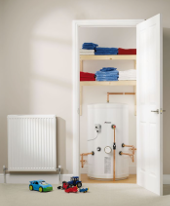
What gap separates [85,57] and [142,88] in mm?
1362

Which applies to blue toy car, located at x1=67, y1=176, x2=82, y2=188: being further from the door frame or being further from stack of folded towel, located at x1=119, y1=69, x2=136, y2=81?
stack of folded towel, located at x1=119, y1=69, x2=136, y2=81

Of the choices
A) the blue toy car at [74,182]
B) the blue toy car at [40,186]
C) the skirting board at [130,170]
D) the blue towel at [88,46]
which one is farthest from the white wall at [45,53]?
the skirting board at [130,170]

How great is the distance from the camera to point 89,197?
347cm

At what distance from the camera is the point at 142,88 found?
401cm

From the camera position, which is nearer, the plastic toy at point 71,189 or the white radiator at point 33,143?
the plastic toy at point 71,189

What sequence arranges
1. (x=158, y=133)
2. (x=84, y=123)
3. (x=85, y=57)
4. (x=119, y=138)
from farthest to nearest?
1. (x=84, y=123)
2. (x=85, y=57)
3. (x=119, y=138)
4. (x=158, y=133)

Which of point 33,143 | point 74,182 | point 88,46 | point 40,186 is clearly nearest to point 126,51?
point 88,46

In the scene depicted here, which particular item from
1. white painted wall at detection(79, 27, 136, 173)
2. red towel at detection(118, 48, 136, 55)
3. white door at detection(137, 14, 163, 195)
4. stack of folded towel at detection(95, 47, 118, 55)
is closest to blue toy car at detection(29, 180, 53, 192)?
white door at detection(137, 14, 163, 195)

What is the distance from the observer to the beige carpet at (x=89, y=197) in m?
3.22

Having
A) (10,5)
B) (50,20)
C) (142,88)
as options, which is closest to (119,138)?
(142,88)

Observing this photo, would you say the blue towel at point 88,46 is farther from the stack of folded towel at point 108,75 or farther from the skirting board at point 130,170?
the skirting board at point 130,170

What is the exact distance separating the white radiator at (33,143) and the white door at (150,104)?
45.6 inches

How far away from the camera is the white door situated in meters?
3.51

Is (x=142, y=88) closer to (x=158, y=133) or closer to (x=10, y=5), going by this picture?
(x=158, y=133)
